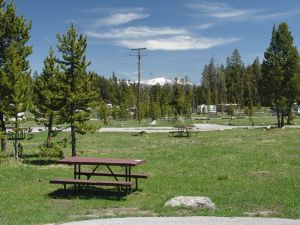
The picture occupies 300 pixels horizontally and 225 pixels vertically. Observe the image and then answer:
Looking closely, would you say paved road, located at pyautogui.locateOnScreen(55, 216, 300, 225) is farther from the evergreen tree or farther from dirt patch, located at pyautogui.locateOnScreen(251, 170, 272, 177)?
the evergreen tree

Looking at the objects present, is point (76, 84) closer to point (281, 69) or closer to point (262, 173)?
point (262, 173)

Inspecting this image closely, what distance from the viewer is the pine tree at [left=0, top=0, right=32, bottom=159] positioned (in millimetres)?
23859

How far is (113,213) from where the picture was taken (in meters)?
12.3

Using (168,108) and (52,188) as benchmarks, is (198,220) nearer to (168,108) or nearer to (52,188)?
(52,188)

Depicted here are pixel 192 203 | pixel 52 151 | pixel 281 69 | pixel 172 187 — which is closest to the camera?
pixel 192 203

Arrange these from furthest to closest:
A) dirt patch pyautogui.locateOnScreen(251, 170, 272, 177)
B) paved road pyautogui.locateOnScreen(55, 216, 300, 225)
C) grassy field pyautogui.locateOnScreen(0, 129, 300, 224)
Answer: dirt patch pyautogui.locateOnScreen(251, 170, 272, 177)
grassy field pyautogui.locateOnScreen(0, 129, 300, 224)
paved road pyautogui.locateOnScreen(55, 216, 300, 225)

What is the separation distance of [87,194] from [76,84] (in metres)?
9.18

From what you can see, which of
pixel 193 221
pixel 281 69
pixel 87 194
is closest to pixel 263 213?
pixel 193 221

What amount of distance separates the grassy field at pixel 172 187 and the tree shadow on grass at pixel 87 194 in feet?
0.10

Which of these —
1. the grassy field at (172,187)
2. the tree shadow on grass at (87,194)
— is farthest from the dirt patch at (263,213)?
the tree shadow on grass at (87,194)

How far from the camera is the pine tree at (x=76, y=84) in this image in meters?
23.0

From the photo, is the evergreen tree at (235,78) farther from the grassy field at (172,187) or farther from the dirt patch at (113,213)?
the dirt patch at (113,213)

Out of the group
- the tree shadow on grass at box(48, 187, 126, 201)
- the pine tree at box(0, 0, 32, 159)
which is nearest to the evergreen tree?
the pine tree at box(0, 0, 32, 159)

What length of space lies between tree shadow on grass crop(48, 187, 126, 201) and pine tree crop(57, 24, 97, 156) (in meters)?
7.59
